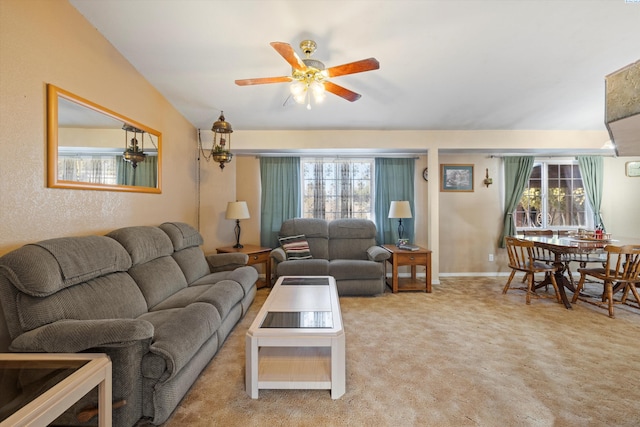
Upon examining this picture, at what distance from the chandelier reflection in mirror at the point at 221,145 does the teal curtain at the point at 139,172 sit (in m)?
0.79

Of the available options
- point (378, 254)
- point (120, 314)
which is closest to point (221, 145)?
point (120, 314)

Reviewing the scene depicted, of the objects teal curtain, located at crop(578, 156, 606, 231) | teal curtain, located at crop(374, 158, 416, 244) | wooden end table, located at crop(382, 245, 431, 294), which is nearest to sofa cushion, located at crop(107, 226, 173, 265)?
wooden end table, located at crop(382, 245, 431, 294)

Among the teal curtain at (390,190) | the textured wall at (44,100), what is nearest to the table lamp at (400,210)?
the teal curtain at (390,190)

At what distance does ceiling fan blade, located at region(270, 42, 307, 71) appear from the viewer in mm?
1757

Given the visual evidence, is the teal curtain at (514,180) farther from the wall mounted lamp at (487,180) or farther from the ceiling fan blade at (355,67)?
the ceiling fan blade at (355,67)

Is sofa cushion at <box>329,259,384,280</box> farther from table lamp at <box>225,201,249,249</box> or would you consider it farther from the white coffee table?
table lamp at <box>225,201,249,249</box>

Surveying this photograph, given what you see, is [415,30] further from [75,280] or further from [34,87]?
[75,280]

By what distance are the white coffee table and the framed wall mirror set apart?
1.77 metres

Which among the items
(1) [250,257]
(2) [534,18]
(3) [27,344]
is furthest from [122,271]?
(2) [534,18]

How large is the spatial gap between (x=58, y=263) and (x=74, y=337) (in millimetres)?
497

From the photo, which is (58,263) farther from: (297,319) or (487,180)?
(487,180)

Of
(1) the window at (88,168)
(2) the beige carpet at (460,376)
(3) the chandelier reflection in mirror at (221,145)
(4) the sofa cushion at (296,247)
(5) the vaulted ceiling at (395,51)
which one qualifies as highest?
(5) the vaulted ceiling at (395,51)

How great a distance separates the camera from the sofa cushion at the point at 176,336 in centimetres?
149

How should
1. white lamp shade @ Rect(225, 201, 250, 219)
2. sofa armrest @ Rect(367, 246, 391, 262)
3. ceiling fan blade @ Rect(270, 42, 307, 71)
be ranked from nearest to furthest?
ceiling fan blade @ Rect(270, 42, 307, 71), sofa armrest @ Rect(367, 246, 391, 262), white lamp shade @ Rect(225, 201, 250, 219)
